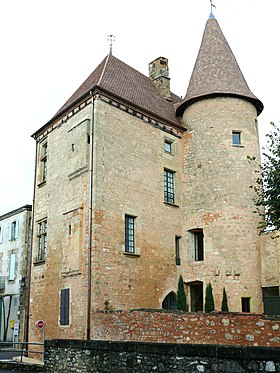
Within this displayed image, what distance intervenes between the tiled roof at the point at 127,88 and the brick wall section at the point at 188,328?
30.6 feet

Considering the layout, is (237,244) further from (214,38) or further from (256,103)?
(214,38)

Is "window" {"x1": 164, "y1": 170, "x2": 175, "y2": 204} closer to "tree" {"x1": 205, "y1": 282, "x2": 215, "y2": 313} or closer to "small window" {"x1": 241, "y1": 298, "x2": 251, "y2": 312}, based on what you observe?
"tree" {"x1": 205, "y1": 282, "x2": 215, "y2": 313}

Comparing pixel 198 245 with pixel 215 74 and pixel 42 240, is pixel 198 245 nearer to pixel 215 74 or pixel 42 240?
pixel 42 240

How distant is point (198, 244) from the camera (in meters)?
20.9

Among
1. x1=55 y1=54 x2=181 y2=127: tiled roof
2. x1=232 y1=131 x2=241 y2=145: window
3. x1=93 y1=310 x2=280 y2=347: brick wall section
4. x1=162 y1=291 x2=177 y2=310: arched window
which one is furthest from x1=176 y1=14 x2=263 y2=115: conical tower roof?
x1=93 y1=310 x2=280 y2=347: brick wall section

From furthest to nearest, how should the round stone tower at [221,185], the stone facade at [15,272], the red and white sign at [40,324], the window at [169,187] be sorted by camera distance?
the stone facade at [15,272]
the window at [169,187]
the round stone tower at [221,185]
the red and white sign at [40,324]

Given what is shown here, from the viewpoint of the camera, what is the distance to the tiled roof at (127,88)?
2031 cm

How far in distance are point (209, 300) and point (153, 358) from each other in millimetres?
10595

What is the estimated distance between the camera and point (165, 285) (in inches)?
762

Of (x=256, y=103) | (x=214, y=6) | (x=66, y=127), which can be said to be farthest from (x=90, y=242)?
(x=214, y=6)

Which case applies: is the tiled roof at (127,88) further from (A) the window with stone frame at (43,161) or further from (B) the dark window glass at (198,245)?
(B) the dark window glass at (198,245)

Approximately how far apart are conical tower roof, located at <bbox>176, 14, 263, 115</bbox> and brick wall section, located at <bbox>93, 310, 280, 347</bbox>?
1095 cm

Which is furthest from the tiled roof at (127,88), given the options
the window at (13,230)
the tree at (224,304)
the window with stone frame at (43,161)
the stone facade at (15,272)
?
the window at (13,230)

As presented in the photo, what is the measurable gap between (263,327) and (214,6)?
18.4 meters
